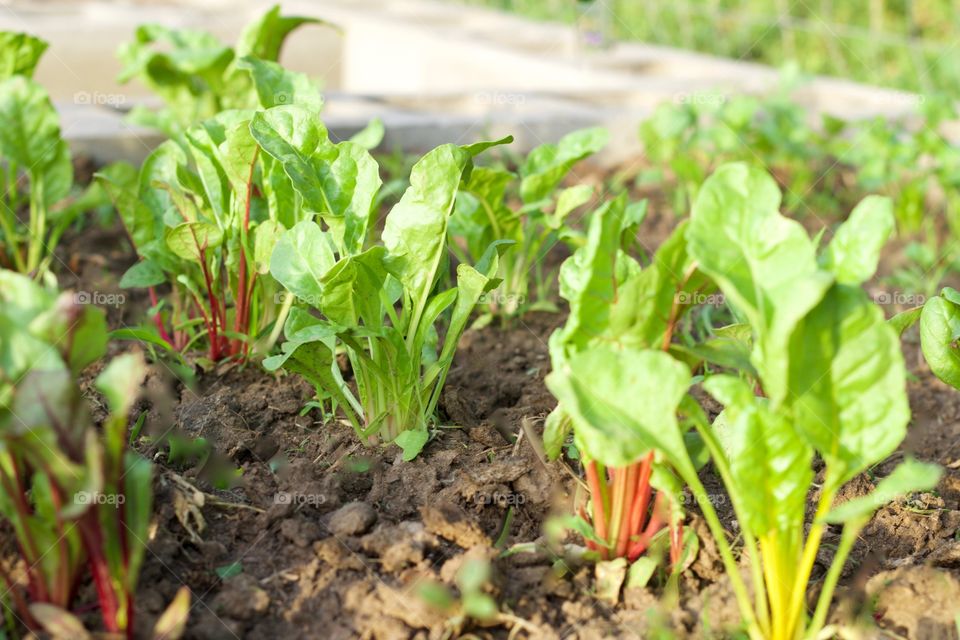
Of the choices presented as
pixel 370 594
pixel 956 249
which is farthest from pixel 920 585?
pixel 956 249

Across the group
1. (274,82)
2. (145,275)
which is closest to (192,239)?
(145,275)

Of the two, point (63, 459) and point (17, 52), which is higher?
point (17, 52)

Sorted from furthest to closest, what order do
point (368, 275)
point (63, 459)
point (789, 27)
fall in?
point (789, 27) → point (368, 275) → point (63, 459)

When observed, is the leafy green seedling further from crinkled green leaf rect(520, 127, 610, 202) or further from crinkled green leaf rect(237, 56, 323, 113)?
crinkled green leaf rect(520, 127, 610, 202)

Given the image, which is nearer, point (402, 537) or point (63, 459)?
point (63, 459)

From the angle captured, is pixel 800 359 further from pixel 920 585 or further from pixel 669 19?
pixel 669 19

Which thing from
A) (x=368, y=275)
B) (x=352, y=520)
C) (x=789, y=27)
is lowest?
(x=789, y=27)

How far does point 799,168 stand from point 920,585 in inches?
→ 95.9

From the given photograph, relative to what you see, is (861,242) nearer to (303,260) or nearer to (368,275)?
(368,275)

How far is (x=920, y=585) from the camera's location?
1.47 m

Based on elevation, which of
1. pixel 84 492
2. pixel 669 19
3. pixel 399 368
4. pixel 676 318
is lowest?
pixel 669 19

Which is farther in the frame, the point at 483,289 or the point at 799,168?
the point at 799,168

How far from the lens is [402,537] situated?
153cm

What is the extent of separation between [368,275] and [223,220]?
558mm
